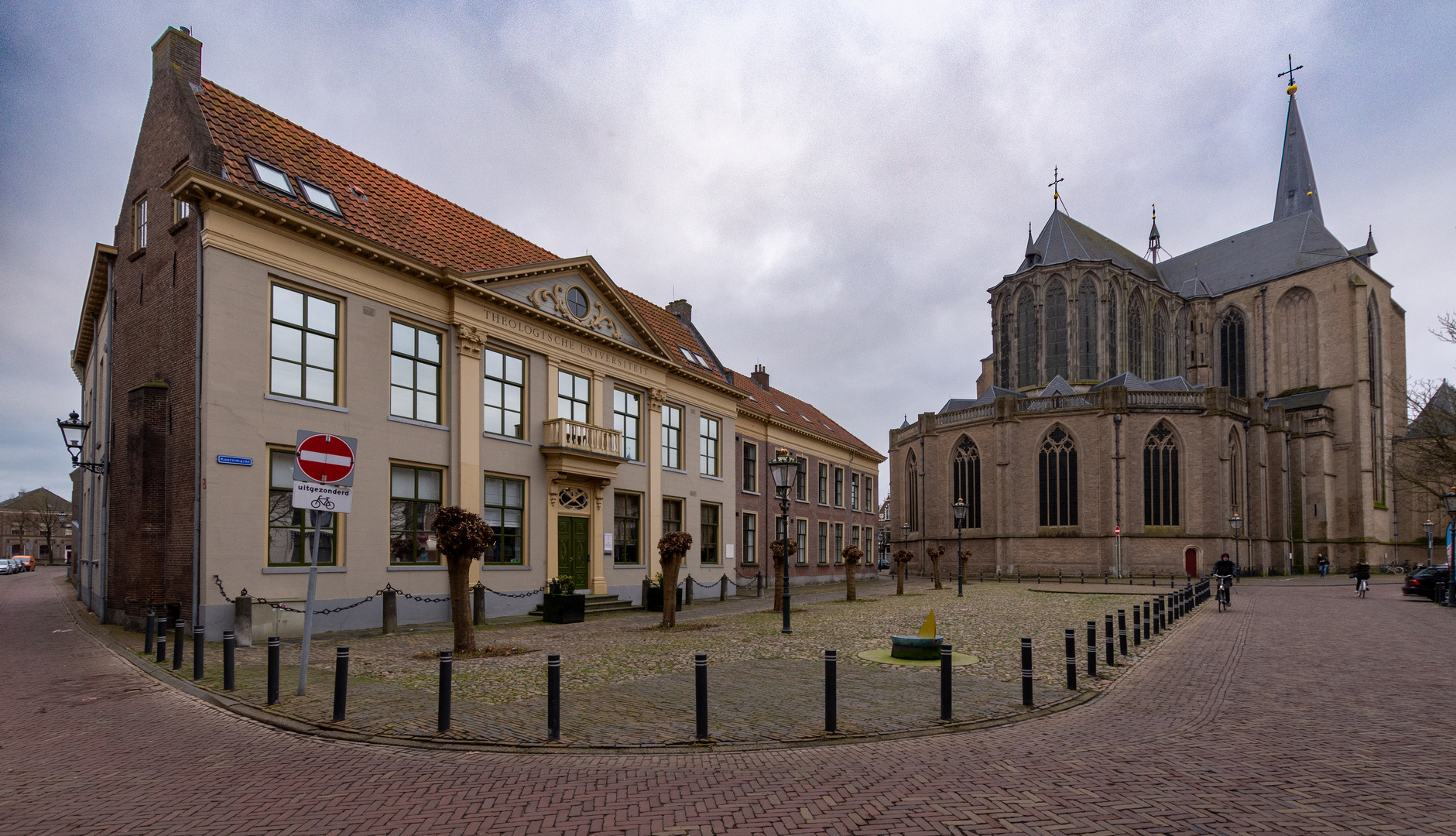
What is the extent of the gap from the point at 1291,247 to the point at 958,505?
5593cm

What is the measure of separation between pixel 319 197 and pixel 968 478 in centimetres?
4862

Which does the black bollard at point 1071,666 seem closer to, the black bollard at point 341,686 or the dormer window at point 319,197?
the black bollard at point 341,686

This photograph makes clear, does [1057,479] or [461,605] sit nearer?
[461,605]

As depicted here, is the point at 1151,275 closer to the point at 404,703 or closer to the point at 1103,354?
the point at 1103,354

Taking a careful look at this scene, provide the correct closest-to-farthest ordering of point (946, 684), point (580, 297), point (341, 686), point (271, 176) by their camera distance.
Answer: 1. point (341, 686)
2. point (946, 684)
3. point (271, 176)
4. point (580, 297)

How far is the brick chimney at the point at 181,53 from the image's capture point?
61.6 feet

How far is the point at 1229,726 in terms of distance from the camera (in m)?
8.44

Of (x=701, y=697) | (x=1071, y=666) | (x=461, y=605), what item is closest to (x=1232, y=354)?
(x=1071, y=666)

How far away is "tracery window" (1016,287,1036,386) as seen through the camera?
64812mm

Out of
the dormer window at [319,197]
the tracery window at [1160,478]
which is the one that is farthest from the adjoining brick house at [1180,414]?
the dormer window at [319,197]

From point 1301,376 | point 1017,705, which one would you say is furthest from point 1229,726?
point 1301,376

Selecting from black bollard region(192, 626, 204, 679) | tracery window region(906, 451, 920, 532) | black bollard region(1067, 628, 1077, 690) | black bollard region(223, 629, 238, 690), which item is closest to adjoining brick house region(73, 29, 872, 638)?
black bollard region(192, 626, 204, 679)

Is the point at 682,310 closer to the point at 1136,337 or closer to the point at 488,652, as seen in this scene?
the point at 488,652

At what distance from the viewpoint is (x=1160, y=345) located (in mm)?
69312
